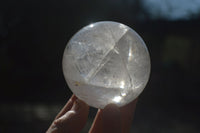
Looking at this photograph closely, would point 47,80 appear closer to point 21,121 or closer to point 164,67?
point 21,121

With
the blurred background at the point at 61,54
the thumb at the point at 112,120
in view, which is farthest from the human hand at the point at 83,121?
the blurred background at the point at 61,54

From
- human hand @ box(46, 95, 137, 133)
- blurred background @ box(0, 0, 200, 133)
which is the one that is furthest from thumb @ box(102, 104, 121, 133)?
blurred background @ box(0, 0, 200, 133)

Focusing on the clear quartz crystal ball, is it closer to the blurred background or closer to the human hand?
the human hand

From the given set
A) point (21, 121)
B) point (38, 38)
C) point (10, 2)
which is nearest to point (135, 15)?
point (38, 38)

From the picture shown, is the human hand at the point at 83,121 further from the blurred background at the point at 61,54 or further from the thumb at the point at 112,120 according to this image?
the blurred background at the point at 61,54

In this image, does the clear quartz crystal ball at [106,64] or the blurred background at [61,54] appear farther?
the blurred background at [61,54]

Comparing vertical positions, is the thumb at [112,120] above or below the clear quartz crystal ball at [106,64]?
below
